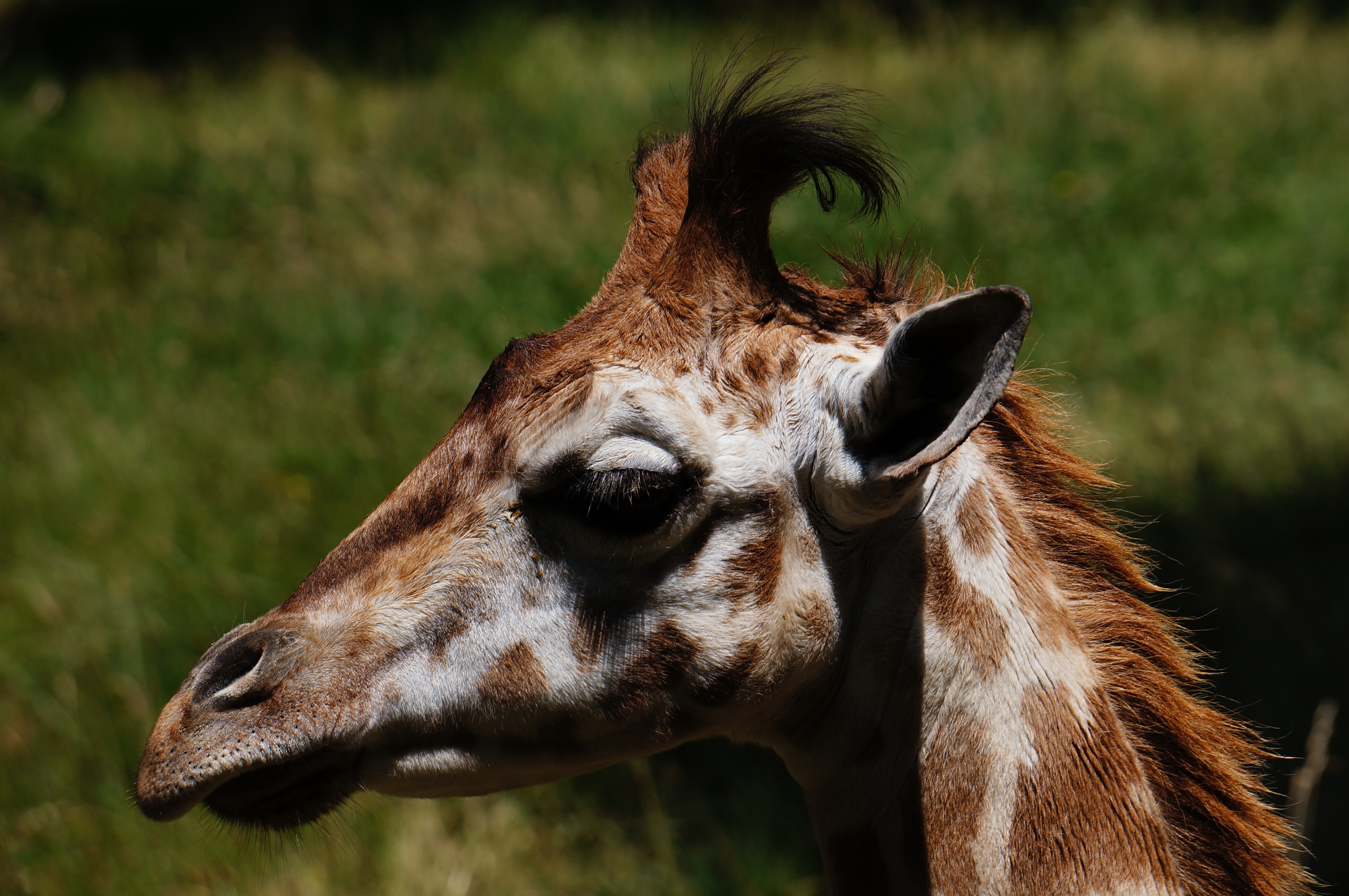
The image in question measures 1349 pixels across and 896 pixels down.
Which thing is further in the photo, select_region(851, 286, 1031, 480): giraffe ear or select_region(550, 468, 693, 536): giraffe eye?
select_region(550, 468, 693, 536): giraffe eye

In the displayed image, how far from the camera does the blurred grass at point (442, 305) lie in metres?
3.91

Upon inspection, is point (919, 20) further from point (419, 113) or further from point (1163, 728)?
point (1163, 728)

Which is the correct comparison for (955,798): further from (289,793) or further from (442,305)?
(442,305)

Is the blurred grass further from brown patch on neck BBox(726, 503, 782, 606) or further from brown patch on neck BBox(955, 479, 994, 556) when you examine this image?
brown patch on neck BBox(955, 479, 994, 556)

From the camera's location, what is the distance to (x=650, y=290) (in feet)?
6.88

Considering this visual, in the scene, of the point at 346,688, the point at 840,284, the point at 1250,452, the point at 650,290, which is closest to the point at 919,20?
Answer: the point at 1250,452

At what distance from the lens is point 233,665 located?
6.50 feet

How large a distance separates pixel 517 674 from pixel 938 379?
0.92 meters

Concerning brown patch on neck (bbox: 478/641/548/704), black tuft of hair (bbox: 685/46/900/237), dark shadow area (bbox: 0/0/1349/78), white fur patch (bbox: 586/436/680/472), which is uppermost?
dark shadow area (bbox: 0/0/1349/78)

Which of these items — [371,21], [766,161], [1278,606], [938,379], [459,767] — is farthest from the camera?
[371,21]

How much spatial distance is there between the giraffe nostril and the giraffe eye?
656 millimetres

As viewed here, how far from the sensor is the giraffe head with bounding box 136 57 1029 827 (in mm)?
1880

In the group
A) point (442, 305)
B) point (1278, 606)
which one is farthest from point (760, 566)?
→ point (442, 305)

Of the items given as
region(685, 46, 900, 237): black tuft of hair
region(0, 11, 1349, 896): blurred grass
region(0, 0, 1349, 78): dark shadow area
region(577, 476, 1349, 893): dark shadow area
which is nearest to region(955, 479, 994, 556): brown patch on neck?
region(685, 46, 900, 237): black tuft of hair
